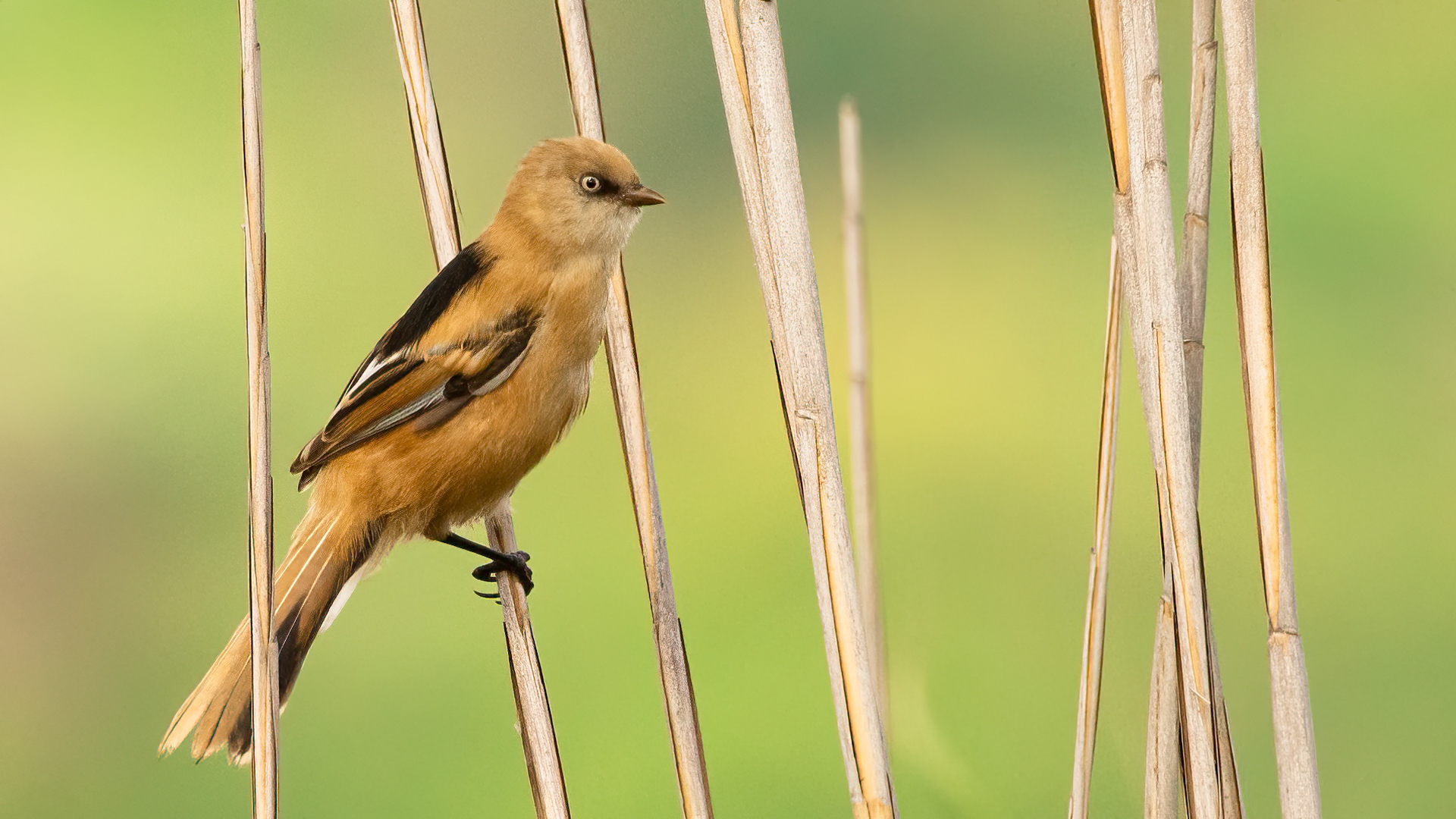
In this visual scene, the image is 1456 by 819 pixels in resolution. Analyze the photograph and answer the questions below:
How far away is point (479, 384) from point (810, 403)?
726mm

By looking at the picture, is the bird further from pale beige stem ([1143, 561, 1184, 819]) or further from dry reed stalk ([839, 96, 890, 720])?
pale beige stem ([1143, 561, 1184, 819])

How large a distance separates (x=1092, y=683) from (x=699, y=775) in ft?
1.36

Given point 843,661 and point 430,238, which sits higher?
point 430,238

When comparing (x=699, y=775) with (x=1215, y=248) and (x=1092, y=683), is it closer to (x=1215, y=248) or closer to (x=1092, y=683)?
(x=1092, y=683)

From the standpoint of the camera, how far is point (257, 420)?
106 cm

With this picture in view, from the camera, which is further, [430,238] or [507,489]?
[507,489]

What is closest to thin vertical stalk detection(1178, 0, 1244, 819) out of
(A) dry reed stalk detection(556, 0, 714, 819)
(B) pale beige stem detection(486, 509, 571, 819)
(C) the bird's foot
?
(A) dry reed stalk detection(556, 0, 714, 819)

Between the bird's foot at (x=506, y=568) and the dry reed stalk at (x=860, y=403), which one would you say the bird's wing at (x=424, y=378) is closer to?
the bird's foot at (x=506, y=568)

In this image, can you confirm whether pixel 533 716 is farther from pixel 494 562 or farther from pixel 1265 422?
pixel 1265 422

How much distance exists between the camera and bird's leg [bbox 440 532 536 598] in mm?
1667

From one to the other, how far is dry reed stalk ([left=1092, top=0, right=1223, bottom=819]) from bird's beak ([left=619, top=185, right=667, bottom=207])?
2.08ft

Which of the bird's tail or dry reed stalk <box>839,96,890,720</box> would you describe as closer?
the bird's tail

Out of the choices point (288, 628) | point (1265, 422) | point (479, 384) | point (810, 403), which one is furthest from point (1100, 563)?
point (288, 628)

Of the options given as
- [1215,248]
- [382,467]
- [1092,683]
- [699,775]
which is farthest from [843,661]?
[1215,248]
